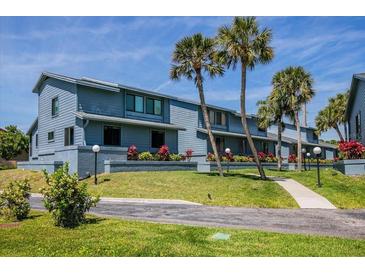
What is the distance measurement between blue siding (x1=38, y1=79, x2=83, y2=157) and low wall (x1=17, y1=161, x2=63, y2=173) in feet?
5.17

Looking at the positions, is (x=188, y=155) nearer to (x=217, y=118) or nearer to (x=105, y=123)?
(x=105, y=123)

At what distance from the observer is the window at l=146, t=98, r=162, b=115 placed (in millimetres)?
31289

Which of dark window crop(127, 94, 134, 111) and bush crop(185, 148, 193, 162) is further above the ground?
dark window crop(127, 94, 134, 111)

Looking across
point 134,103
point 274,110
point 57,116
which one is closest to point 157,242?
point 57,116

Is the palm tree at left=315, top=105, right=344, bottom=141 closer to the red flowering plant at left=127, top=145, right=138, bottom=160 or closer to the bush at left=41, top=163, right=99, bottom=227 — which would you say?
the red flowering plant at left=127, top=145, right=138, bottom=160

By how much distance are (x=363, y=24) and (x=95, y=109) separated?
1983 cm

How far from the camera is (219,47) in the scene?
2156 centimetres

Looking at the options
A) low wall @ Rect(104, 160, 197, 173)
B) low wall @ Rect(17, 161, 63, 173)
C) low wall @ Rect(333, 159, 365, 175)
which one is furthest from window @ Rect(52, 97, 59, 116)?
low wall @ Rect(333, 159, 365, 175)

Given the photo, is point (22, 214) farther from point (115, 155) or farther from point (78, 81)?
point (78, 81)

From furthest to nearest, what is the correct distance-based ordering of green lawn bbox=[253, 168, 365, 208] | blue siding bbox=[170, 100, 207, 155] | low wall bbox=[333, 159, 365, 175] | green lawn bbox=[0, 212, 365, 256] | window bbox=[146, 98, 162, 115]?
blue siding bbox=[170, 100, 207, 155], window bbox=[146, 98, 162, 115], low wall bbox=[333, 159, 365, 175], green lawn bbox=[253, 168, 365, 208], green lawn bbox=[0, 212, 365, 256]

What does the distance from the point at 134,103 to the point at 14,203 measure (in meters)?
20.1

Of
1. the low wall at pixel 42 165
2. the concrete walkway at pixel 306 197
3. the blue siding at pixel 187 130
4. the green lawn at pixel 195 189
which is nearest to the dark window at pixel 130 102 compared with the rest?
the blue siding at pixel 187 130

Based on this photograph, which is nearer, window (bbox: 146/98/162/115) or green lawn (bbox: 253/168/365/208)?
green lawn (bbox: 253/168/365/208)
